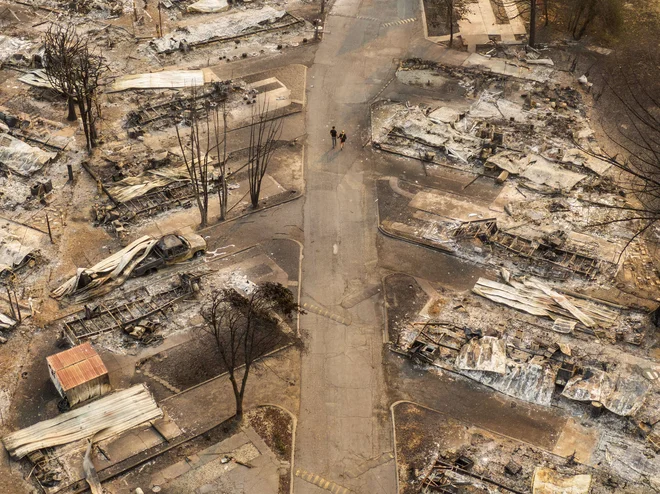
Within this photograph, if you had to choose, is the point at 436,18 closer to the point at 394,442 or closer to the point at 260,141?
the point at 260,141

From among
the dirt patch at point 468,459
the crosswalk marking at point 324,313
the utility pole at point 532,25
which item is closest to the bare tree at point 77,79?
the crosswalk marking at point 324,313

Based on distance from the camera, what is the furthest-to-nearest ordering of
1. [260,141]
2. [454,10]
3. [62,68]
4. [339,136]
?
[454,10] → [62,68] → [339,136] → [260,141]

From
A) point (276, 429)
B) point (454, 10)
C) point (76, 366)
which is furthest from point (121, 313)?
point (454, 10)

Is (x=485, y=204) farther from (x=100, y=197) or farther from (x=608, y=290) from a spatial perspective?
(x=100, y=197)

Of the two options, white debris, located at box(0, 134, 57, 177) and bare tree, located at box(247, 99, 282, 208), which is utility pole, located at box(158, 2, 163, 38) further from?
white debris, located at box(0, 134, 57, 177)

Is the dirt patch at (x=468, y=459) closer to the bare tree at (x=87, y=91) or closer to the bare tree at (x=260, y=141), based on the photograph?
the bare tree at (x=260, y=141)

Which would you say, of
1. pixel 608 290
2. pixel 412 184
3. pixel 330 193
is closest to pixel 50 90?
pixel 330 193
